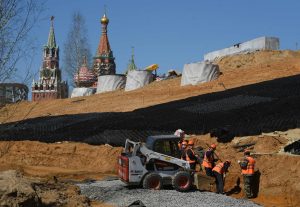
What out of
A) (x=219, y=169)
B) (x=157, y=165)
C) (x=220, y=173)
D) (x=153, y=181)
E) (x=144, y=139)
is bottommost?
(x=153, y=181)

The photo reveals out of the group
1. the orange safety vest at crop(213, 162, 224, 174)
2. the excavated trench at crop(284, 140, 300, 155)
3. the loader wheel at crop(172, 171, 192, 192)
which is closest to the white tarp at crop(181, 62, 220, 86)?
the excavated trench at crop(284, 140, 300, 155)

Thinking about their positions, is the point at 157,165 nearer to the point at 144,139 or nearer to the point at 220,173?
the point at 220,173

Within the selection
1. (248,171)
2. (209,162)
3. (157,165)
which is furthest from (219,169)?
(157,165)

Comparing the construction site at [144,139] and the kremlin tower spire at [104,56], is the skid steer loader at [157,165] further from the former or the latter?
the kremlin tower spire at [104,56]

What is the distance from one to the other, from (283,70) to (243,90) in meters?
8.93

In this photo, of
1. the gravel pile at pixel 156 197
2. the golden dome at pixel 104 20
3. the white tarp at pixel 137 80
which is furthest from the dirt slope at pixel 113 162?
the golden dome at pixel 104 20

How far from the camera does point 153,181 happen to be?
13.5 m

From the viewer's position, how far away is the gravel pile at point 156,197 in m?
11.8

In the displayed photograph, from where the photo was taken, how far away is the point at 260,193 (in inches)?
546

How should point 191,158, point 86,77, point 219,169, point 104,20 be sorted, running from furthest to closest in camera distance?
point 104,20, point 86,77, point 191,158, point 219,169

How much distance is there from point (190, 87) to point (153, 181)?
85.2 feet

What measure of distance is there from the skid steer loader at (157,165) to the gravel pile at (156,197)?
12.6 inches

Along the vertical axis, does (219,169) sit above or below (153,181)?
above

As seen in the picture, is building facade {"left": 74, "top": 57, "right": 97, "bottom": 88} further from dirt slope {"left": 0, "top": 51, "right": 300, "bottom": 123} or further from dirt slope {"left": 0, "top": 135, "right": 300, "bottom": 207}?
dirt slope {"left": 0, "top": 135, "right": 300, "bottom": 207}
